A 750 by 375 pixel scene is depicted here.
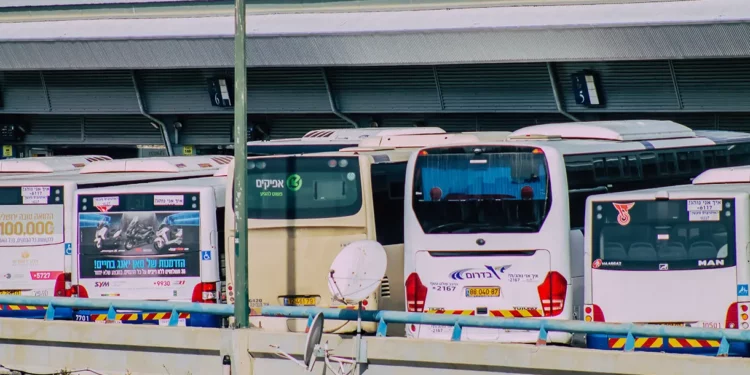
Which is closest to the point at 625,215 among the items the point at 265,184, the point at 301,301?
the point at 301,301

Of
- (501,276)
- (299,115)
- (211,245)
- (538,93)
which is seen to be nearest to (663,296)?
(501,276)

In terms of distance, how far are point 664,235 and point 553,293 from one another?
1.48 meters

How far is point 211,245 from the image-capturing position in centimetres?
1753

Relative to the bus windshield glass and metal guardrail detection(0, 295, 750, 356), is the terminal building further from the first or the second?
metal guardrail detection(0, 295, 750, 356)

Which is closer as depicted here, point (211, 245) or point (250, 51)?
point (211, 245)

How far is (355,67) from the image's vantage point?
30.2 m

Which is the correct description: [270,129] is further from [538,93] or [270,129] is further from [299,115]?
[538,93]

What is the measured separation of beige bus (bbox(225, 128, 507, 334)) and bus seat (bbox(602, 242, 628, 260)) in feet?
9.90

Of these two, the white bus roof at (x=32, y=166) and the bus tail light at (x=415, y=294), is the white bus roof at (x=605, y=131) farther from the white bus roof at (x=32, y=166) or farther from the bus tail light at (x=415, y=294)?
the white bus roof at (x=32, y=166)

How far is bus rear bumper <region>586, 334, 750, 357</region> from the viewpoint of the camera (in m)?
14.3

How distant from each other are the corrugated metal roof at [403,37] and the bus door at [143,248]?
11.0m

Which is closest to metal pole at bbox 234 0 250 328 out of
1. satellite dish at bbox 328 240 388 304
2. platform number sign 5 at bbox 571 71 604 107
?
satellite dish at bbox 328 240 388 304

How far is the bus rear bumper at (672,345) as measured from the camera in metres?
14.3

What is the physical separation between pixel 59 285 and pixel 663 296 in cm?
893
